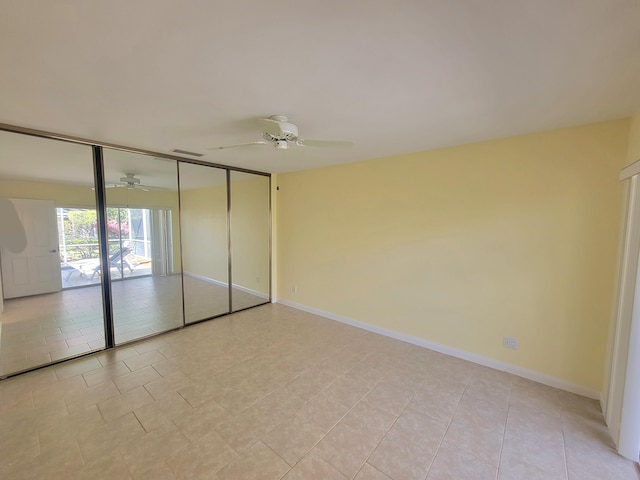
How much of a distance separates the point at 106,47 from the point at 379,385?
10.5 ft

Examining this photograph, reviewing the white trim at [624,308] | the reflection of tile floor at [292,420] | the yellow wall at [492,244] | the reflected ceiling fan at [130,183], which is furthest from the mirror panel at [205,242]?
the white trim at [624,308]

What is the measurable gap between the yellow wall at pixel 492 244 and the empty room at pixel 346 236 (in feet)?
0.07

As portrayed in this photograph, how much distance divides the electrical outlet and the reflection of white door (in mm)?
5476

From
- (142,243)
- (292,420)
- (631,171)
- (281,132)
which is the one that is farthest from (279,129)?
(142,243)

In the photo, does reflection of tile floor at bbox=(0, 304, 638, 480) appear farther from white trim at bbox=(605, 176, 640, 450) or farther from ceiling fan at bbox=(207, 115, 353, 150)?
ceiling fan at bbox=(207, 115, 353, 150)

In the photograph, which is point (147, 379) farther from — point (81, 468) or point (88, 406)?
point (81, 468)

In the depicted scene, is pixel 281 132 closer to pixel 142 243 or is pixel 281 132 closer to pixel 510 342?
pixel 510 342

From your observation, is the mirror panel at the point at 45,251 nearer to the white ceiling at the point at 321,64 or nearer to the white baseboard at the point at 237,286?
the white ceiling at the point at 321,64

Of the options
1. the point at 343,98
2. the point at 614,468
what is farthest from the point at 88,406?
the point at 614,468

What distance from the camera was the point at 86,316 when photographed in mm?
3941

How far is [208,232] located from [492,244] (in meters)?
4.75

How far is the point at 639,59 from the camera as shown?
1.41m

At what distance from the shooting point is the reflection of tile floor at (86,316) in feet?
10.2

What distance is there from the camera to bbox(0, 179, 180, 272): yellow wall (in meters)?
3.15
